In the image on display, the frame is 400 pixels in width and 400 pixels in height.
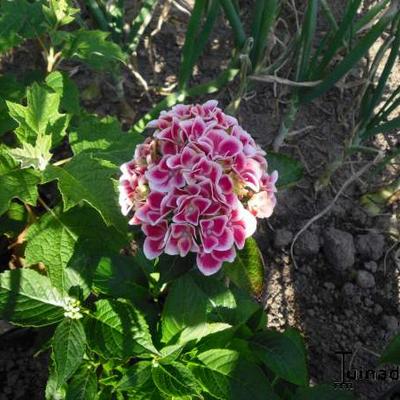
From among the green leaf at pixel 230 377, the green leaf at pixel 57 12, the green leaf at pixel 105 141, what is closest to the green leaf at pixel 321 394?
the green leaf at pixel 230 377

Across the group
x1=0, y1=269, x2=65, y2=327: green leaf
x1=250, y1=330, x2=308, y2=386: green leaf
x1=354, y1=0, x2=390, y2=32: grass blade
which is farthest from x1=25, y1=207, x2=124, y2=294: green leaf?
x1=354, y1=0, x2=390, y2=32: grass blade

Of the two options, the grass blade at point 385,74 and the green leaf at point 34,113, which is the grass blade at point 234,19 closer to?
the grass blade at point 385,74

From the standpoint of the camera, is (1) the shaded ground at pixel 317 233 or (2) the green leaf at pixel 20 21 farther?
(1) the shaded ground at pixel 317 233

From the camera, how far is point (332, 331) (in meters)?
1.74

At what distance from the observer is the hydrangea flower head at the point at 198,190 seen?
3.38 ft

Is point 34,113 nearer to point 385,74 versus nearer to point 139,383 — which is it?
point 139,383

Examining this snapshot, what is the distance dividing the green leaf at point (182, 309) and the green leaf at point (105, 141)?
319 mm

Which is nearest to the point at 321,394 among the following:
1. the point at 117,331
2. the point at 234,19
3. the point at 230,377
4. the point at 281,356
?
the point at 281,356

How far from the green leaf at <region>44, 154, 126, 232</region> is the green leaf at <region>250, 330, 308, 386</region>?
0.43m

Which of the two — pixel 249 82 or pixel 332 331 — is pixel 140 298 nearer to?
pixel 332 331

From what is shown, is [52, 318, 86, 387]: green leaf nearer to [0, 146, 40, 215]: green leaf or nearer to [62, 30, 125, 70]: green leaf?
[0, 146, 40, 215]: green leaf

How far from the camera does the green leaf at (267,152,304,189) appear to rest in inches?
52.2

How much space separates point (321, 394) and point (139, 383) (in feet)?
1.43

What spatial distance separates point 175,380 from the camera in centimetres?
103
